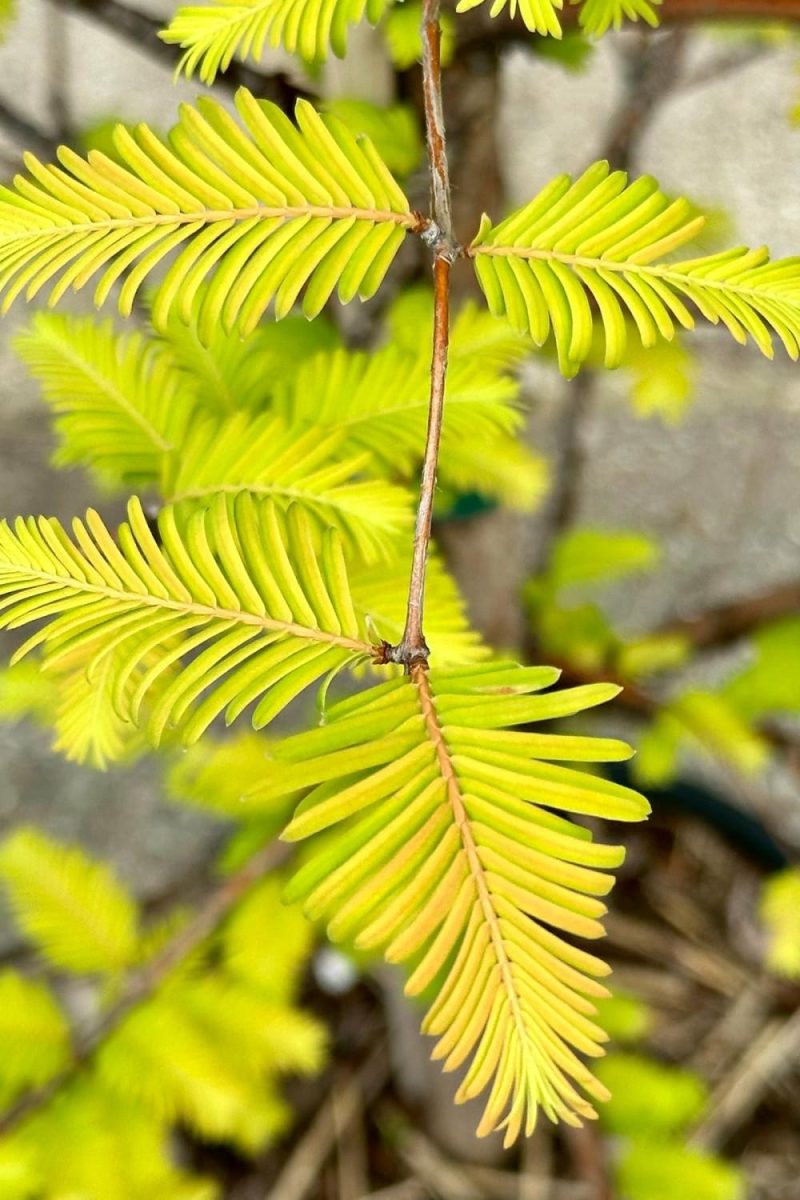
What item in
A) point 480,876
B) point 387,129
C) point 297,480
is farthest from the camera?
point 387,129

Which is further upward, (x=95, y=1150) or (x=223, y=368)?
(x=223, y=368)

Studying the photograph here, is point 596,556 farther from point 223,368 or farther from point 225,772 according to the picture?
point 223,368

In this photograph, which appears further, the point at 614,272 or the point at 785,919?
the point at 785,919

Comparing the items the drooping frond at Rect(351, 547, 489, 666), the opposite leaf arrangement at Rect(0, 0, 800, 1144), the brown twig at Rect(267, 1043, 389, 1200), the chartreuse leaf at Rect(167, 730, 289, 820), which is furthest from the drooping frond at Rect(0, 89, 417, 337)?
the brown twig at Rect(267, 1043, 389, 1200)

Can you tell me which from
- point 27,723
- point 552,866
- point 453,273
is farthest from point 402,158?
point 27,723

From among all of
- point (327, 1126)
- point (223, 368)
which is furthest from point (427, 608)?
point (327, 1126)

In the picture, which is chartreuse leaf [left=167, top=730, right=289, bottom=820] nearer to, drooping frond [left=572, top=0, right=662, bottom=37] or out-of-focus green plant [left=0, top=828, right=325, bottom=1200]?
out-of-focus green plant [left=0, top=828, right=325, bottom=1200]

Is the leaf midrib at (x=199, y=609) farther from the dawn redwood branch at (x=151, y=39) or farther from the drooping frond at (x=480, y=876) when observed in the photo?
the dawn redwood branch at (x=151, y=39)
